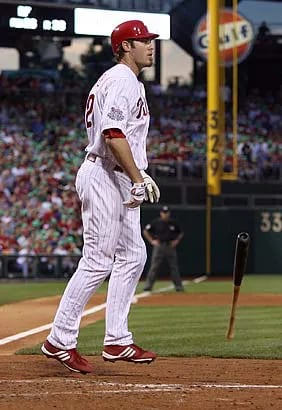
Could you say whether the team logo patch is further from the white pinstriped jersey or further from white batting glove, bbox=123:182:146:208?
white batting glove, bbox=123:182:146:208

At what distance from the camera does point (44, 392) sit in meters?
5.11

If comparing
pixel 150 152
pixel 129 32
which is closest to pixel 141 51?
pixel 129 32

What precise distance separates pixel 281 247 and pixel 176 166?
3.05 meters

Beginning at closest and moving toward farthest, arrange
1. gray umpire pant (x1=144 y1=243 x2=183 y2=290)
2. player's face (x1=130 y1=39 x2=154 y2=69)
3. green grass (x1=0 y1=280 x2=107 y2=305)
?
player's face (x1=130 y1=39 x2=154 y2=69), green grass (x1=0 y1=280 x2=107 y2=305), gray umpire pant (x1=144 y1=243 x2=183 y2=290)

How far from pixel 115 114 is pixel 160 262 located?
12.4 meters

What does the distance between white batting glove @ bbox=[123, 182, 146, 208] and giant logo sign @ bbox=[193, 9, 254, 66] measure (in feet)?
58.8

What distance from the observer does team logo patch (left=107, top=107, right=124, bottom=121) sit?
5793 mm

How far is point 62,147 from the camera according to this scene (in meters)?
25.3

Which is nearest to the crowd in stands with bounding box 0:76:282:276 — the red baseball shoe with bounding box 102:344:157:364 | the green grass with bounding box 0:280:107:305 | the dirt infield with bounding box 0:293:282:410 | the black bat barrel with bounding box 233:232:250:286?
the green grass with bounding box 0:280:107:305

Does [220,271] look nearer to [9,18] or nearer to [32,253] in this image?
[32,253]

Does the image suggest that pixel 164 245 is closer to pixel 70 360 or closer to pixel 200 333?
pixel 200 333

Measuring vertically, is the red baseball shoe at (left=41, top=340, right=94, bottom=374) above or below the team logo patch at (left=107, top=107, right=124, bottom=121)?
below

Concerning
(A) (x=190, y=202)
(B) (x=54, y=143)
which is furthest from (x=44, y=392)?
(B) (x=54, y=143)

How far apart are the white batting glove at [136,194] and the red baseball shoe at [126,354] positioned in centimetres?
84
